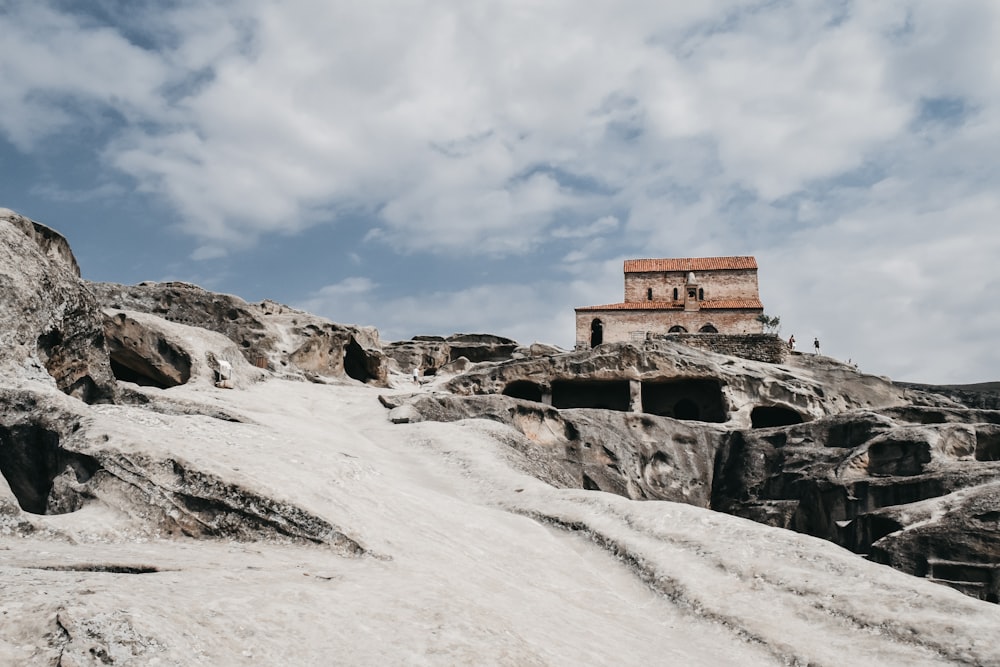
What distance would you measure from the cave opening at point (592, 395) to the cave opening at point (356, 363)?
18.1 feet

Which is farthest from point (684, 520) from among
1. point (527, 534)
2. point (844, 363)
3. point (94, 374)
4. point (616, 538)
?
point (844, 363)

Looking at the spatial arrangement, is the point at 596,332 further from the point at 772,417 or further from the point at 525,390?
the point at 525,390

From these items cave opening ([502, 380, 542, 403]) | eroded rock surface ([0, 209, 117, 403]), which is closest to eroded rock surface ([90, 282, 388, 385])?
cave opening ([502, 380, 542, 403])

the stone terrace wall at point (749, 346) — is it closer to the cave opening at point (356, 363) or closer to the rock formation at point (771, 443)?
the rock formation at point (771, 443)

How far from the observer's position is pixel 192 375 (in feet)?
51.9

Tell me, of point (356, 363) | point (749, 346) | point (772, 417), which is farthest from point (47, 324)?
point (749, 346)

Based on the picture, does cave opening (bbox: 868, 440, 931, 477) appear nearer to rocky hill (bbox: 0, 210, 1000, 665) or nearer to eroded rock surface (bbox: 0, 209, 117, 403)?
rocky hill (bbox: 0, 210, 1000, 665)

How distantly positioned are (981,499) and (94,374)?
38.0 ft

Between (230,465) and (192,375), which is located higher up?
(192,375)

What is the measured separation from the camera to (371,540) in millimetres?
6480

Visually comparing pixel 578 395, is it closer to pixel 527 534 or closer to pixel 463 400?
pixel 463 400

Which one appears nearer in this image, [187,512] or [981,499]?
[187,512]

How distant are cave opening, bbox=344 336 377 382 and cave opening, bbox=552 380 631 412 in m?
5.52

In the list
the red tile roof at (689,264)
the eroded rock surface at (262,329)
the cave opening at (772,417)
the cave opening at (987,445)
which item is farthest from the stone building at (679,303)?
the cave opening at (987,445)
